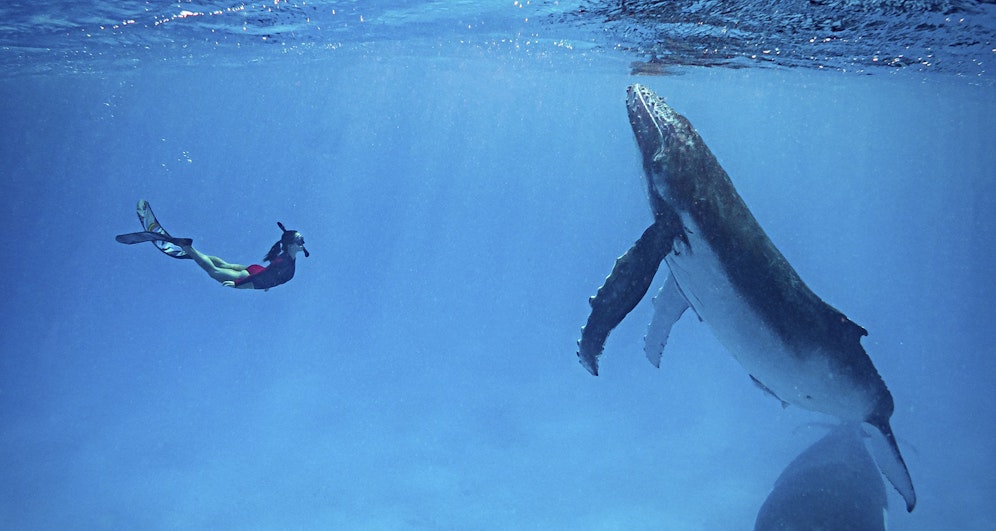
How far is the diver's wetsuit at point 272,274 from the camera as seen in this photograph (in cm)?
1097

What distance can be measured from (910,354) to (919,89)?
25.6 meters

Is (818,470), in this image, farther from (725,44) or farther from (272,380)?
(272,380)

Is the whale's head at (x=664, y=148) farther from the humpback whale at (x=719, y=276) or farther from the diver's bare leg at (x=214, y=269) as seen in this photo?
the diver's bare leg at (x=214, y=269)

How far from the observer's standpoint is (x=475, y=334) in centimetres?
4416

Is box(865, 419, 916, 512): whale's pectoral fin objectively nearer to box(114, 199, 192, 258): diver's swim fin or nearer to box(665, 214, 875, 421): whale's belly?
box(665, 214, 875, 421): whale's belly

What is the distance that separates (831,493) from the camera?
8883 mm

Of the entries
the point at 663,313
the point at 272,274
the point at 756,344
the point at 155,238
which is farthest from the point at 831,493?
the point at 155,238

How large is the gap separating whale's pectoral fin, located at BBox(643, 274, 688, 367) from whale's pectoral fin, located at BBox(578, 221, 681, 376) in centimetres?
126

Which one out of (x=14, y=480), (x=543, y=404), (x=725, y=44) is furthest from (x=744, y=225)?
(x=14, y=480)

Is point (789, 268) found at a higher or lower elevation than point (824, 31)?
lower

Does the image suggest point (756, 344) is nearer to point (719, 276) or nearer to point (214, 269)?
point (719, 276)

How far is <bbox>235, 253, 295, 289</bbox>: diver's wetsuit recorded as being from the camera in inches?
432

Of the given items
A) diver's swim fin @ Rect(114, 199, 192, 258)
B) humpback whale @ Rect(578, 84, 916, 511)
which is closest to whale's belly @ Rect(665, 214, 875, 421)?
humpback whale @ Rect(578, 84, 916, 511)

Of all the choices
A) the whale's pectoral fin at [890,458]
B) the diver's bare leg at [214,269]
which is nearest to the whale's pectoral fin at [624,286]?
the whale's pectoral fin at [890,458]
